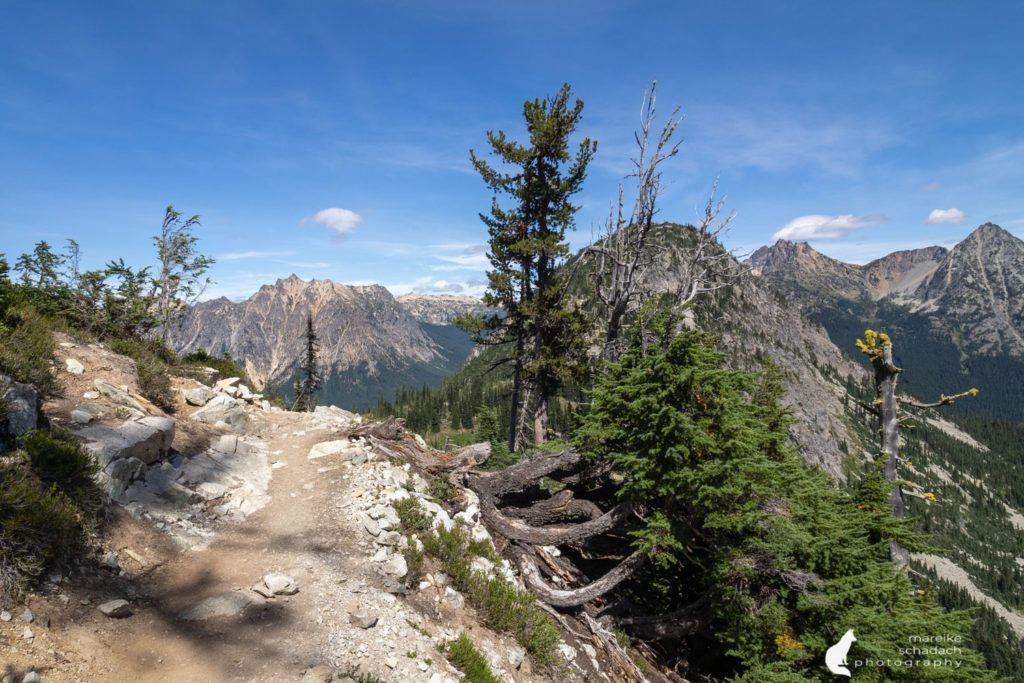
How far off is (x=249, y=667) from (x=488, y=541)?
652 centimetres

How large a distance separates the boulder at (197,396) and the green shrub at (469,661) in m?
12.7

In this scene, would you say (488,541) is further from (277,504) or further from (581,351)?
(581,351)

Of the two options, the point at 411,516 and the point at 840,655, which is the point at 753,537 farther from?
the point at 411,516

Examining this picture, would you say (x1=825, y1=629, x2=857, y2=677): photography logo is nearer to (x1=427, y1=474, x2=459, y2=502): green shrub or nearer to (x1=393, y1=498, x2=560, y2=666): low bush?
(x1=393, y1=498, x2=560, y2=666): low bush

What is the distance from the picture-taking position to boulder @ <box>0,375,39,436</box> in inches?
309

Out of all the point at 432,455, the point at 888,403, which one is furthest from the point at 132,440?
the point at 888,403

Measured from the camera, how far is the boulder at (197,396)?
15.3 m

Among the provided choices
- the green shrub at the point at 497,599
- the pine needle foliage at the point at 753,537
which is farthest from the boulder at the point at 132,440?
the pine needle foliage at the point at 753,537

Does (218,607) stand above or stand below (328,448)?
below

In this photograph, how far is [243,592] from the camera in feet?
25.1

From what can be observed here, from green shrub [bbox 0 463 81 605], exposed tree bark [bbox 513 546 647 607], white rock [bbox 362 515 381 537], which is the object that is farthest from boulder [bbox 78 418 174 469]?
exposed tree bark [bbox 513 546 647 607]

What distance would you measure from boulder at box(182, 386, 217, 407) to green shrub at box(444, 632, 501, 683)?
41.8 ft

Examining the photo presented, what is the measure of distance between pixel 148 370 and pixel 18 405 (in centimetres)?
692

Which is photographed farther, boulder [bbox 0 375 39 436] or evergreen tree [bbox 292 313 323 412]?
evergreen tree [bbox 292 313 323 412]
